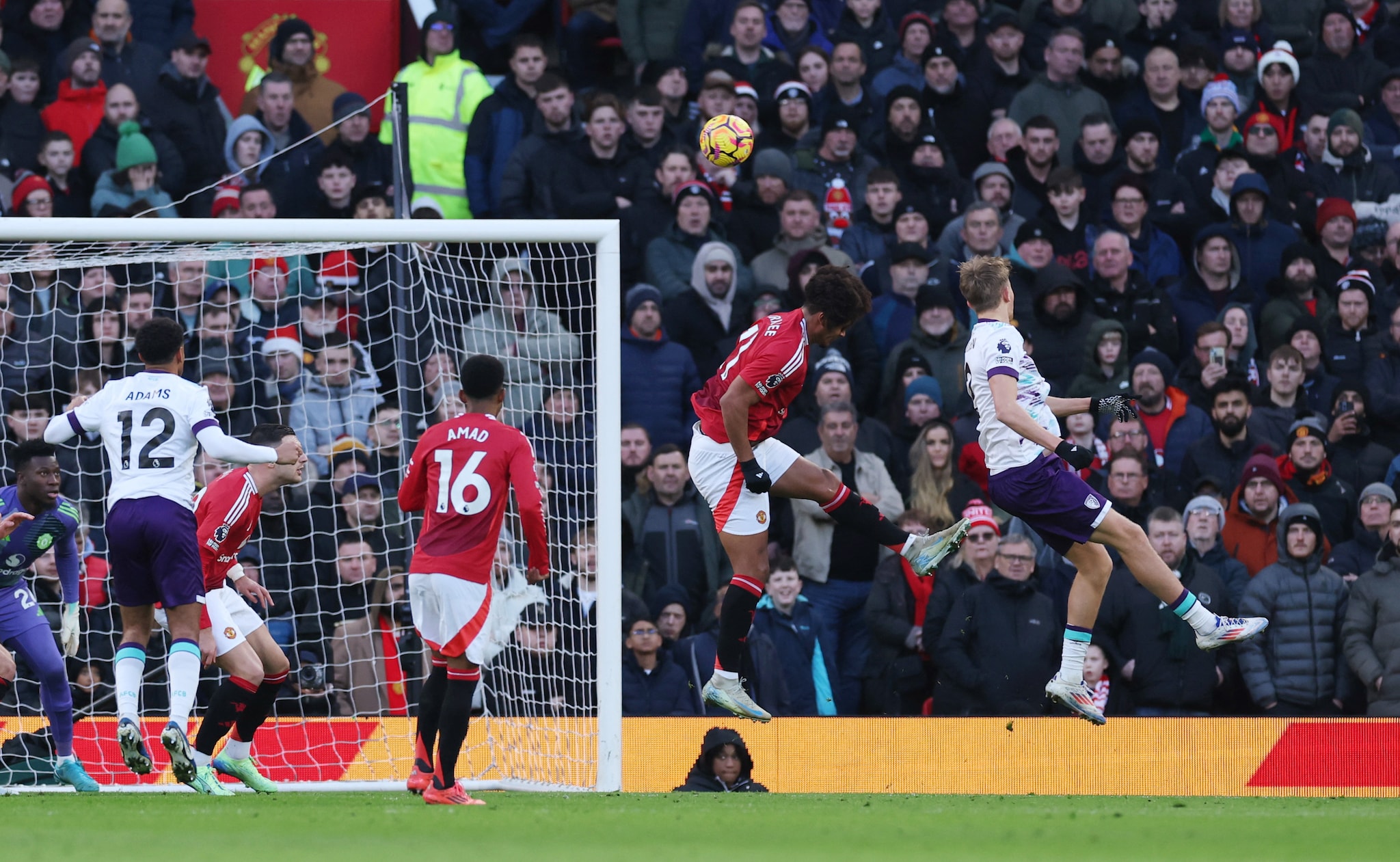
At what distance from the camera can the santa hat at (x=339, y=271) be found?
43.2ft

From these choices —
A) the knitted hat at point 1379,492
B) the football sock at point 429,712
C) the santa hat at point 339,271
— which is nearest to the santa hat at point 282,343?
the santa hat at point 339,271

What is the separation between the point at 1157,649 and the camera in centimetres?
1197

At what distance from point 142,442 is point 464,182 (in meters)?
5.89

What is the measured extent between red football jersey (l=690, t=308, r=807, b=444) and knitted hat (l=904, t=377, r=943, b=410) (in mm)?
3565

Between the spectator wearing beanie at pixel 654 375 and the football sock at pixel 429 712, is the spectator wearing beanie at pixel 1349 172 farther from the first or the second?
the football sock at pixel 429 712

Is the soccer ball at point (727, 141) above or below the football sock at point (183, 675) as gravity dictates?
above

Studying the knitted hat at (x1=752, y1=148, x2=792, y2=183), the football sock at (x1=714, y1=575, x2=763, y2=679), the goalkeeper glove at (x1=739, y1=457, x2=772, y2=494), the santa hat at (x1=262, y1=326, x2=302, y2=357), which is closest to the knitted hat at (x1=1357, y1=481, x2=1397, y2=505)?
the knitted hat at (x1=752, y1=148, x2=792, y2=183)

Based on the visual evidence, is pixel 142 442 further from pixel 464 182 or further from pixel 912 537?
pixel 464 182

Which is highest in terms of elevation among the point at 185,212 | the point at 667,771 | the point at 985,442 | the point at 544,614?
the point at 185,212

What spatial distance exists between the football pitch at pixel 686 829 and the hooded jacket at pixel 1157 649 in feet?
9.60

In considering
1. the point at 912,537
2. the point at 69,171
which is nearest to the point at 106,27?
the point at 69,171

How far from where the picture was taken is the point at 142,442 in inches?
357

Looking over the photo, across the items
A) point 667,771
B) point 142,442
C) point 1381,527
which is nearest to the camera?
point 142,442

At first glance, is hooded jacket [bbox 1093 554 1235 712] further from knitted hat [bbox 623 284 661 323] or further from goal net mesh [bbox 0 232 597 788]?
knitted hat [bbox 623 284 661 323]
